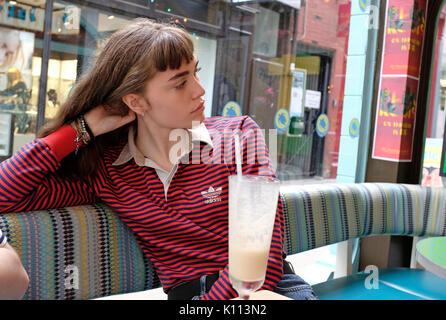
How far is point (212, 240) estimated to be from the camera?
146 cm

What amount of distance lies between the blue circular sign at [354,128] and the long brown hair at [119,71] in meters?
2.44

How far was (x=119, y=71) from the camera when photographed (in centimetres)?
145

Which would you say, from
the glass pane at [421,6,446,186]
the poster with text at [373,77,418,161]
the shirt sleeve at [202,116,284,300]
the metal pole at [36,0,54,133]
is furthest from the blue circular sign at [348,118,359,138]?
the metal pole at [36,0,54,133]

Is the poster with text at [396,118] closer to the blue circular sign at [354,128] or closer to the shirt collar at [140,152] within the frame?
the blue circular sign at [354,128]

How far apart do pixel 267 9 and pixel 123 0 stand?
109 cm

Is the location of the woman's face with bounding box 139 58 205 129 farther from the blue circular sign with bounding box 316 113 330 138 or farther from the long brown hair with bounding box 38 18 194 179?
the blue circular sign with bounding box 316 113 330 138

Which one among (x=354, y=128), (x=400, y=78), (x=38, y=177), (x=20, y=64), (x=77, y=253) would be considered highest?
(x=400, y=78)

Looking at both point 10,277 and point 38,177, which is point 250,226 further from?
point 38,177

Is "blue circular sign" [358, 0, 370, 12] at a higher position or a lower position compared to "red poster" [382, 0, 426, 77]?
higher

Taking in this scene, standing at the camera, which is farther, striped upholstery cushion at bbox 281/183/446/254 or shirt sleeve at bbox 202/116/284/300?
striped upholstery cushion at bbox 281/183/446/254

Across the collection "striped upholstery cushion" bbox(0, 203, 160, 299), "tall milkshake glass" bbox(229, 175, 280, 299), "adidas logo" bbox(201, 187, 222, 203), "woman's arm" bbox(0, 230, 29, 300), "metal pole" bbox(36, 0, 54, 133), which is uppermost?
"metal pole" bbox(36, 0, 54, 133)

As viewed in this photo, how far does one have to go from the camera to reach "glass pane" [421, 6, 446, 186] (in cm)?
372

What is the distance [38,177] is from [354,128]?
9.28ft

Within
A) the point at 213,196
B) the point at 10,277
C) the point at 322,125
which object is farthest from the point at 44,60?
the point at 322,125
